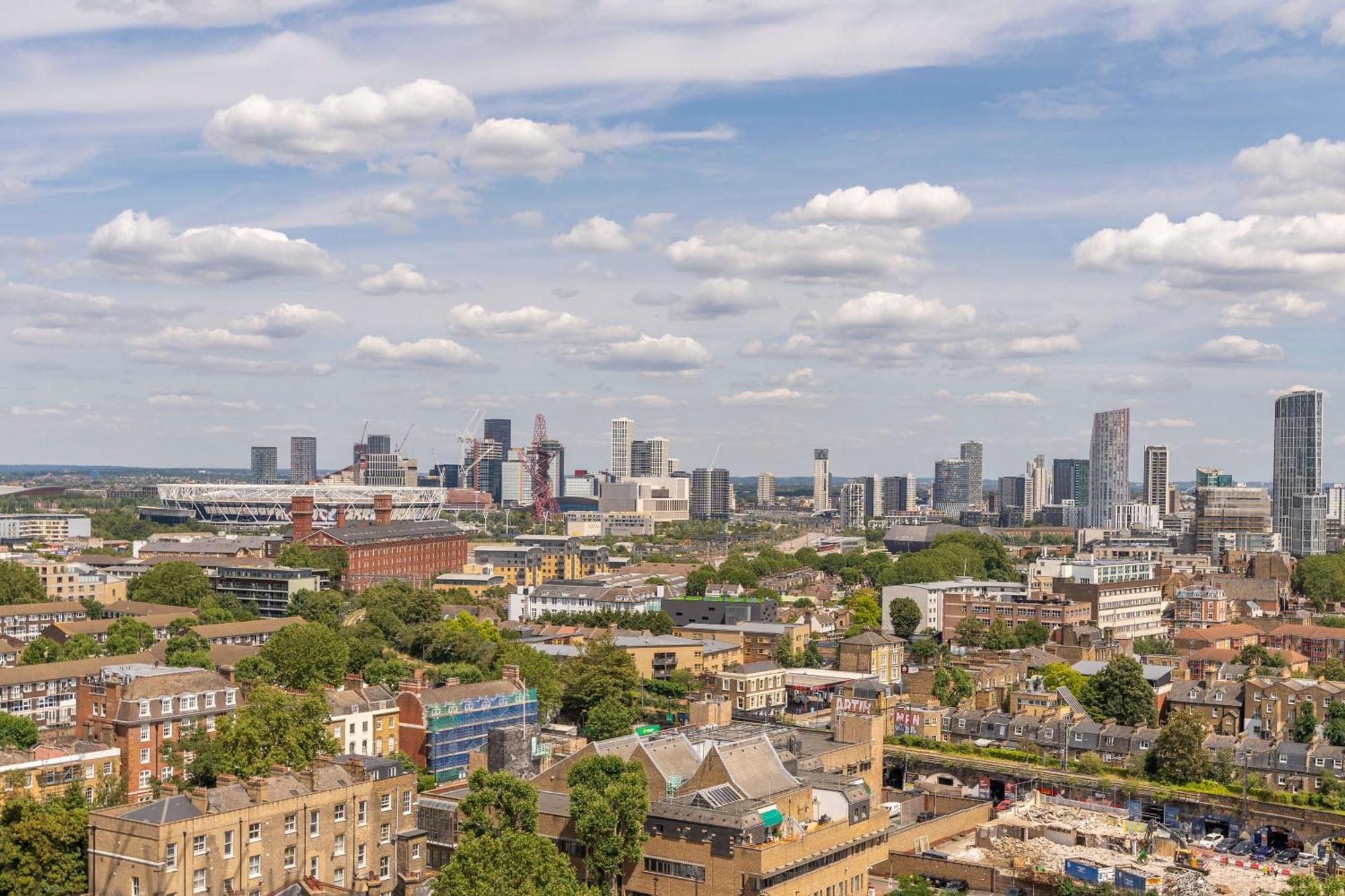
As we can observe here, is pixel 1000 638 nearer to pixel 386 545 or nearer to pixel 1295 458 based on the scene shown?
pixel 386 545

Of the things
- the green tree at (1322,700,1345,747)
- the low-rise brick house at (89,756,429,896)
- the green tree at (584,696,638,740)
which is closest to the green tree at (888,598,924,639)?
the green tree at (1322,700,1345,747)

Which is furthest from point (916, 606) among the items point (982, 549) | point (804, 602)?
point (982, 549)

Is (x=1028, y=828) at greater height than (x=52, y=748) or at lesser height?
lesser

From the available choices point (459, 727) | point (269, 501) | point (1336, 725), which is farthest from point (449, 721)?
point (269, 501)

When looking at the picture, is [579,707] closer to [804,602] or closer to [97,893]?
[97,893]

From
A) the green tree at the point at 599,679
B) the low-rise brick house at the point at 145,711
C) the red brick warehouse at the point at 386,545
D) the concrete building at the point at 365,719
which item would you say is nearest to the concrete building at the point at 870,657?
the green tree at the point at 599,679
